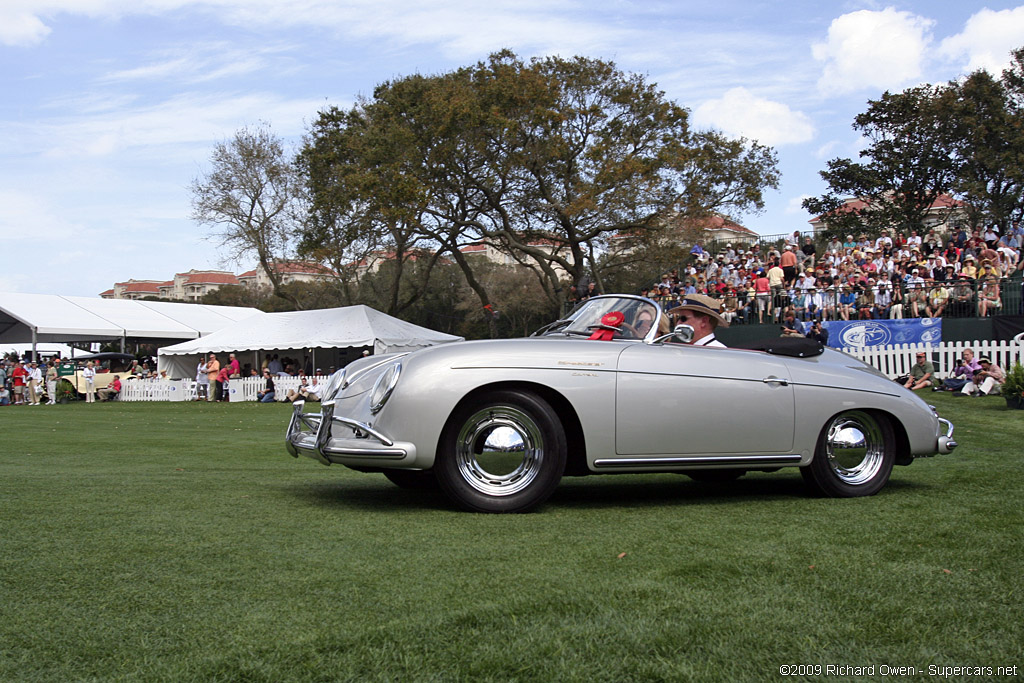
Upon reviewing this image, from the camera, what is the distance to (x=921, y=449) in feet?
20.0

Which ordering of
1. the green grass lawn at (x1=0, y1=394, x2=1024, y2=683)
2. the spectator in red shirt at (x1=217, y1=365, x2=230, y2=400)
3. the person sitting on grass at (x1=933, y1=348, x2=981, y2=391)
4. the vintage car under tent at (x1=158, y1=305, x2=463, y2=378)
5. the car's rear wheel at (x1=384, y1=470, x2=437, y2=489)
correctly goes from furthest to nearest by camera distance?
the spectator in red shirt at (x1=217, y1=365, x2=230, y2=400)
the vintage car under tent at (x1=158, y1=305, x2=463, y2=378)
the person sitting on grass at (x1=933, y1=348, x2=981, y2=391)
the car's rear wheel at (x1=384, y1=470, x2=437, y2=489)
the green grass lawn at (x1=0, y1=394, x2=1024, y2=683)

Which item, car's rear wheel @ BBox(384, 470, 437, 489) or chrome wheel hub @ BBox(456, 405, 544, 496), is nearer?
chrome wheel hub @ BBox(456, 405, 544, 496)

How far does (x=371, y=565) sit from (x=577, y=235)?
3133cm

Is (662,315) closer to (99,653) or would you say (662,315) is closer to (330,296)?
(99,653)

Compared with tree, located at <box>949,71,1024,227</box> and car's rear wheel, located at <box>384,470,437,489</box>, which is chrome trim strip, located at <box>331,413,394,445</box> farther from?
tree, located at <box>949,71,1024,227</box>

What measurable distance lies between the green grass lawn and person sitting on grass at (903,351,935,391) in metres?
13.9

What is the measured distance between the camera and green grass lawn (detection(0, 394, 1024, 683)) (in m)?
2.64

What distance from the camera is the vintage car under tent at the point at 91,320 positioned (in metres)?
35.2

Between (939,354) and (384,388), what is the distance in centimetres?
1831

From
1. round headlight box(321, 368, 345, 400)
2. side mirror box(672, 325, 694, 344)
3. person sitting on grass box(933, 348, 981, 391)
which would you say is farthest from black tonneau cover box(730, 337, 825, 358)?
person sitting on grass box(933, 348, 981, 391)

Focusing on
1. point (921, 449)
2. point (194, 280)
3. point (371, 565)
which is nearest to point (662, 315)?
point (921, 449)

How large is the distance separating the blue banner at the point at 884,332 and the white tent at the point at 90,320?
93.3 ft

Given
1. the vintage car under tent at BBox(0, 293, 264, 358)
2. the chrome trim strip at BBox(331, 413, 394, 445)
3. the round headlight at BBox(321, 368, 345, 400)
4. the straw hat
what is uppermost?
the vintage car under tent at BBox(0, 293, 264, 358)

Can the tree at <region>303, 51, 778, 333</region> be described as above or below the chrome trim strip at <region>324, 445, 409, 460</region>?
above
